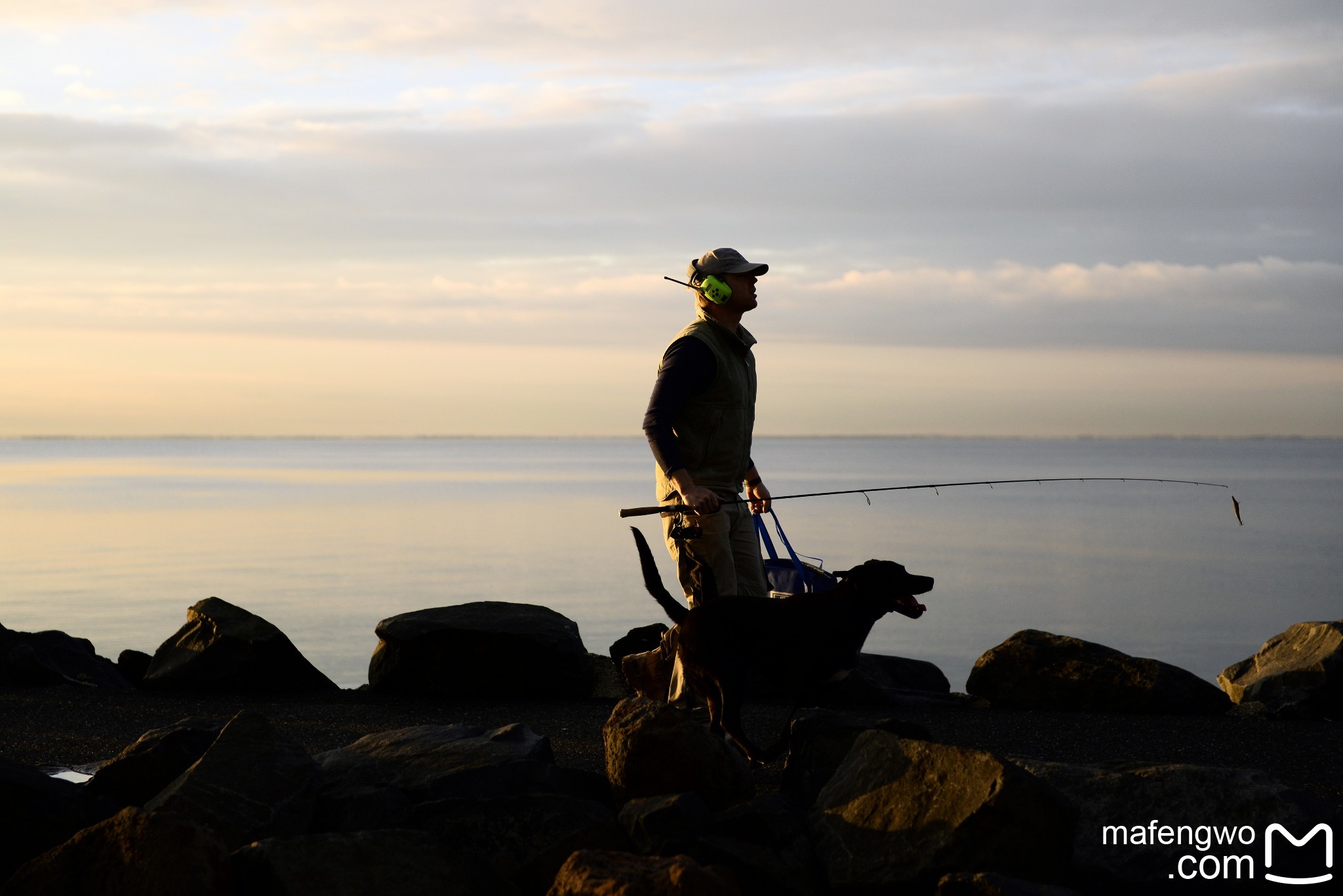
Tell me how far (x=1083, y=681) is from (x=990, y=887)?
15.9ft

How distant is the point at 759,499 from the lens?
6203mm

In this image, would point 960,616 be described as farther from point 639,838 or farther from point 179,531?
point 179,531

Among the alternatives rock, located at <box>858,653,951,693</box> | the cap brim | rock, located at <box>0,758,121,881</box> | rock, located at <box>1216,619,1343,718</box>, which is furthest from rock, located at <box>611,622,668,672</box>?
rock, located at <box>0,758,121,881</box>

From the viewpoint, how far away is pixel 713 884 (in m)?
3.85

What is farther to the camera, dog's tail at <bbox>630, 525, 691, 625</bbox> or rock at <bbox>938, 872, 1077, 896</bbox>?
dog's tail at <bbox>630, 525, 691, 625</bbox>

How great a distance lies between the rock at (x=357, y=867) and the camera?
13.3ft

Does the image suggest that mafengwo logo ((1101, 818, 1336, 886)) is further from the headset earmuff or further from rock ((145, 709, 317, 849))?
rock ((145, 709, 317, 849))

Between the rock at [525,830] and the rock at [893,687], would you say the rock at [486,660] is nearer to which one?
the rock at [893,687]

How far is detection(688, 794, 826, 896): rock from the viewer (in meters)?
4.38

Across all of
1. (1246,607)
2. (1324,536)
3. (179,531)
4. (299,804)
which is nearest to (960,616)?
(1246,607)

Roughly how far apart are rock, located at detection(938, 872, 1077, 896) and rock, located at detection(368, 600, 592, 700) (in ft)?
16.1

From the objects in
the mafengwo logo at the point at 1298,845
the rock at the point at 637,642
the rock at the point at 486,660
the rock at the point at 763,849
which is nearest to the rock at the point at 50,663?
the rock at the point at 486,660

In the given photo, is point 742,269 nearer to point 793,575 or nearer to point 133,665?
point 793,575

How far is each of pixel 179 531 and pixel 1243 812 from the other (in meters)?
33.7
